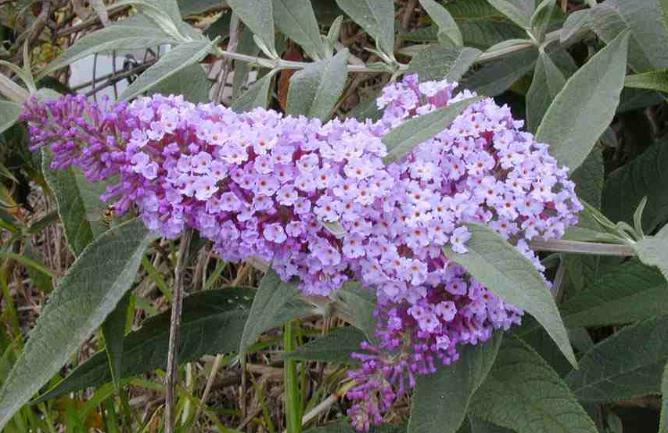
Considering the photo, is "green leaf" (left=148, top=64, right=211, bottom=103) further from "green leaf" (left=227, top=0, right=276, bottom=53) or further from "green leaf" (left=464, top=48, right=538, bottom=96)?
"green leaf" (left=464, top=48, right=538, bottom=96)

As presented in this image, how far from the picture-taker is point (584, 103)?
3.98 feet

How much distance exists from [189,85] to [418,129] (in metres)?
0.49

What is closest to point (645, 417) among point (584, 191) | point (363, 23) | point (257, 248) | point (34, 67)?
point (584, 191)

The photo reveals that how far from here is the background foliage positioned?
3.62ft

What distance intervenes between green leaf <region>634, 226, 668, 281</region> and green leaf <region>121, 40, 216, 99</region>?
0.62m

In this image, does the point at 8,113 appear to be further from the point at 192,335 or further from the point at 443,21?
the point at 443,21

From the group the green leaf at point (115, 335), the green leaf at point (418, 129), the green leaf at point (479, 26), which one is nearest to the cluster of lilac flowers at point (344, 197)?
the green leaf at point (418, 129)

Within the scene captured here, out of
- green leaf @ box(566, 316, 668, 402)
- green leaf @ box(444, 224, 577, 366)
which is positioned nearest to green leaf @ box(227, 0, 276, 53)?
green leaf @ box(444, 224, 577, 366)

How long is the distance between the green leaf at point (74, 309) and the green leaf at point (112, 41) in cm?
31

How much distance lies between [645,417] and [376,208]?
0.87m

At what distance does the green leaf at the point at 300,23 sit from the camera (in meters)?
1.47

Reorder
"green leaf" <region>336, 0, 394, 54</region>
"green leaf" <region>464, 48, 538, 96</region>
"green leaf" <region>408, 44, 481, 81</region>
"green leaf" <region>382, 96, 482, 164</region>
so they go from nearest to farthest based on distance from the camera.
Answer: "green leaf" <region>382, 96, 482, 164</region> → "green leaf" <region>408, 44, 481, 81</region> → "green leaf" <region>336, 0, 394, 54</region> → "green leaf" <region>464, 48, 538, 96</region>

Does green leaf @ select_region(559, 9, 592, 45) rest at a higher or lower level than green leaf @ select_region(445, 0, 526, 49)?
higher

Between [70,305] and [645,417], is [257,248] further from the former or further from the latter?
[645,417]
